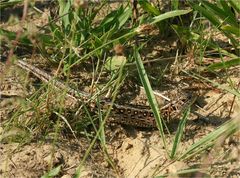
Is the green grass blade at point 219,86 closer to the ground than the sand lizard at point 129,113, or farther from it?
farther from it

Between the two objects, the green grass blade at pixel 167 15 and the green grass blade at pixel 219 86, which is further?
the green grass blade at pixel 167 15

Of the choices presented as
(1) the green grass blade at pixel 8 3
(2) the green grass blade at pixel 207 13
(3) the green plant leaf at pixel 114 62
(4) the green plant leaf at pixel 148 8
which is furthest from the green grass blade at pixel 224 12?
(1) the green grass blade at pixel 8 3

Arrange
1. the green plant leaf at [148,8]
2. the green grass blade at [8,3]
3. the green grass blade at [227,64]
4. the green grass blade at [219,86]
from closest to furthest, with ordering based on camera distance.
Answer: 1. the green grass blade at [219,86]
2. the green grass blade at [227,64]
3. the green plant leaf at [148,8]
4. the green grass blade at [8,3]

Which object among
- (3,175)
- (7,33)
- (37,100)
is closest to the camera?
(3,175)

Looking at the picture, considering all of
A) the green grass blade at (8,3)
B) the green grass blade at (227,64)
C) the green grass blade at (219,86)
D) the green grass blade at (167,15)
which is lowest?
the green grass blade at (219,86)

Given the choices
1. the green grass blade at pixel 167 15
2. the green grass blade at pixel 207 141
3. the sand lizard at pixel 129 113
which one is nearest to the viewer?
the green grass blade at pixel 207 141

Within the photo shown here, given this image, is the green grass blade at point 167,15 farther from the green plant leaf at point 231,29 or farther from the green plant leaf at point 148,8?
the green plant leaf at point 231,29

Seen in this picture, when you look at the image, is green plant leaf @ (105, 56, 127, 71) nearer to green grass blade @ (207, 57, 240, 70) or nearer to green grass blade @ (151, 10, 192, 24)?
green grass blade @ (151, 10, 192, 24)

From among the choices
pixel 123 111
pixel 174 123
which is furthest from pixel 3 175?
pixel 174 123

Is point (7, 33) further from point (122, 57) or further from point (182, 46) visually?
point (182, 46)

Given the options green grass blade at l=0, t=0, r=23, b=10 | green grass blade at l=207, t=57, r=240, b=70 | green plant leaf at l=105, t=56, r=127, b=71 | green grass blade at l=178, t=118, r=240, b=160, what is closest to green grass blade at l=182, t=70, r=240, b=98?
green grass blade at l=207, t=57, r=240, b=70

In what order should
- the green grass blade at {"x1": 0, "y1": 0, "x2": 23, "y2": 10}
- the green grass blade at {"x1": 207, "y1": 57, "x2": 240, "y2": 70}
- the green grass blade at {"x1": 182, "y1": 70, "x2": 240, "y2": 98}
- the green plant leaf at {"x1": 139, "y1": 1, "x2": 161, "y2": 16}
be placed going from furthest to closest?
the green grass blade at {"x1": 0, "y1": 0, "x2": 23, "y2": 10}, the green plant leaf at {"x1": 139, "y1": 1, "x2": 161, "y2": 16}, the green grass blade at {"x1": 207, "y1": 57, "x2": 240, "y2": 70}, the green grass blade at {"x1": 182, "y1": 70, "x2": 240, "y2": 98}
